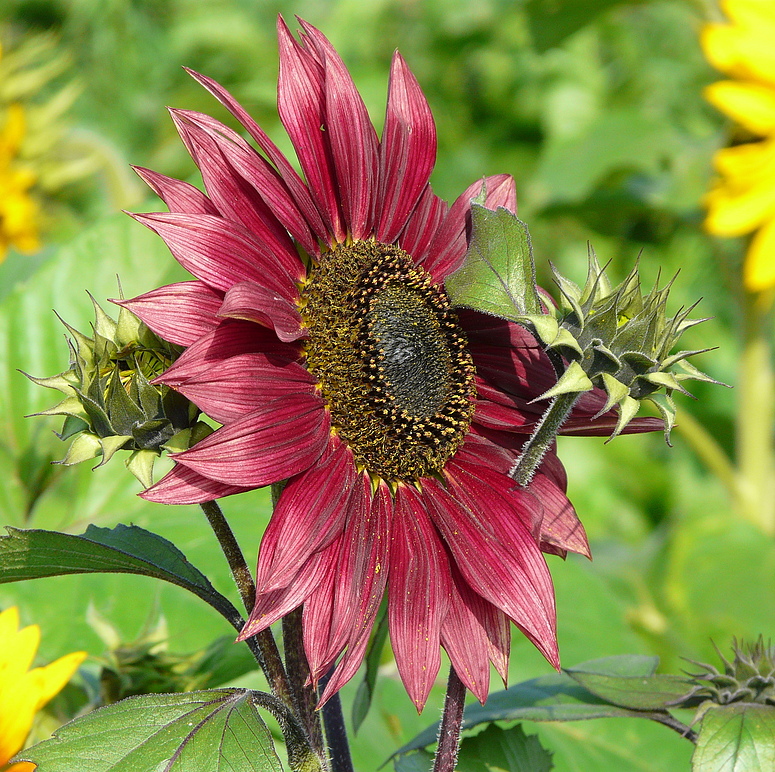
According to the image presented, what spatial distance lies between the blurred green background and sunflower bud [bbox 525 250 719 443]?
0.31 m

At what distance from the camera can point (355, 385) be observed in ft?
1.97

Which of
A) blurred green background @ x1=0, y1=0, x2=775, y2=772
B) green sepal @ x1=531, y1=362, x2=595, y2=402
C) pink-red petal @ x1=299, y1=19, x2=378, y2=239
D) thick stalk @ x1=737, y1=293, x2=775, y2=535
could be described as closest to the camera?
green sepal @ x1=531, y1=362, x2=595, y2=402

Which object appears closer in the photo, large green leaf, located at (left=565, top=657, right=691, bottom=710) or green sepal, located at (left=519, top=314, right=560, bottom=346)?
green sepal, located at (left=519, top=314, right=560, bottom=346)

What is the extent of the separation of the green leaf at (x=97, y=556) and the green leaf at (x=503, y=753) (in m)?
0.20

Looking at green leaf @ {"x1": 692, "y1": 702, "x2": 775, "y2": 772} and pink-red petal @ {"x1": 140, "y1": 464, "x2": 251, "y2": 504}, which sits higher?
pink-red petal @ {"x1": 140, "y1": 464, "x2": 251, "y2": 504}

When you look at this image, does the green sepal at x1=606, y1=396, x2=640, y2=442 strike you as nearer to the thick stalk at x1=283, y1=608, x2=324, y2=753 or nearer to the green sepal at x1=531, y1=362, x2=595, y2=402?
the green sepal at x1=531, y1=362, x2=595, y2=402

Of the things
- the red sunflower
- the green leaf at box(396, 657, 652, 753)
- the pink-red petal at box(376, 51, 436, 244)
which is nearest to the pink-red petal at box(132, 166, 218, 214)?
the red sunflower

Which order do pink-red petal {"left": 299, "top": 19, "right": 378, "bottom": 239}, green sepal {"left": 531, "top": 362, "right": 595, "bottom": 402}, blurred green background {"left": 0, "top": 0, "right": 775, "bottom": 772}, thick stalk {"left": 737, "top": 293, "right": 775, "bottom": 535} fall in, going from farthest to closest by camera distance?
1. thick stalk {"left": 737, "top": 293, "right": 775, "bottom": 535}
2. blurred green background {"left": 0, "top": 0, "right": 775, "bottom": 772}
3. pink-red petal {"left": 299, "top": 19, "right": 378, "bottom": 239}
4. green sepal {"left": 531, "top": 362, "right": 595, "bottom": 402}

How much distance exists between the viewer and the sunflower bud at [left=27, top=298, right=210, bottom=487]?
1.65ft

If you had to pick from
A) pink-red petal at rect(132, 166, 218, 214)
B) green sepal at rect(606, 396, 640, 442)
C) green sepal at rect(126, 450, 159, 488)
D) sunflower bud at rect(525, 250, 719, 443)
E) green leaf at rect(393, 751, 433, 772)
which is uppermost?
pink-red petal at rect(132, 166, 218, 214)

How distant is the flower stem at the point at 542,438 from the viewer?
514 millimetres

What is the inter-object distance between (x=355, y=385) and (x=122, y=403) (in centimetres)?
15

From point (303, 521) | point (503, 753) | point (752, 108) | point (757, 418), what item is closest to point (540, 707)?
point (503, 753)

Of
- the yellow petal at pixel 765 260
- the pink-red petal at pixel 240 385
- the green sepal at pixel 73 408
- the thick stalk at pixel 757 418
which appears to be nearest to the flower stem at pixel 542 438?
the pink-red petal at pixel 240 385
